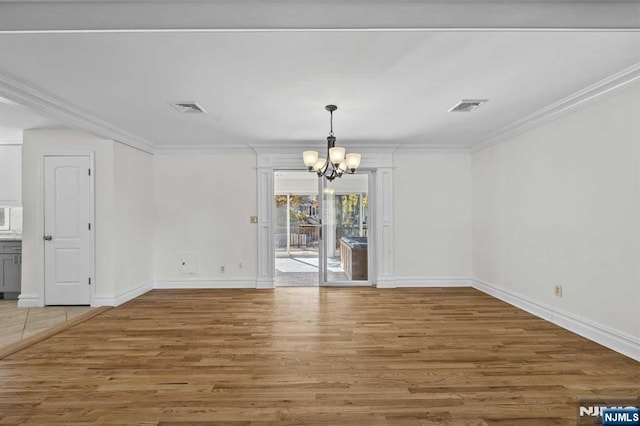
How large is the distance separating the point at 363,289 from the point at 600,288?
3.12 metres

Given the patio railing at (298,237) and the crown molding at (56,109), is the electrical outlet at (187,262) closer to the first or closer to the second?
the crown molding at (56,109)

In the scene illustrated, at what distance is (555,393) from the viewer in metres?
2.32

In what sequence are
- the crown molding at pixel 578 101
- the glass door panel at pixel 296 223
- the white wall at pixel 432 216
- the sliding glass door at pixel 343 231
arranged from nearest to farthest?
the crown molding at pixel 578 101 < the white wall at pixel 432 216 < the sliding glass door at pixel 343 231 < the glass door panel at pixel 296 223

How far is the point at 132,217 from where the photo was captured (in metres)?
5.00

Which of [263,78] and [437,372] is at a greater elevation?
[263,78]

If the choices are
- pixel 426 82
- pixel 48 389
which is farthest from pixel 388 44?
pixel 48 389

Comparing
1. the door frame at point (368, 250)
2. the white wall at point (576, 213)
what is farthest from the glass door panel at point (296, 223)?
the white wall at point (576, 213)

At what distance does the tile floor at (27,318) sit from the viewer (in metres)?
3.53

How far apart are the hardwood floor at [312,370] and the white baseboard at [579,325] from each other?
0.12m

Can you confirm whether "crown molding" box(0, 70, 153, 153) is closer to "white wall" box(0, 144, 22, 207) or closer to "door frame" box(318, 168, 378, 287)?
"white wall" box(0, 144, 22, 207)

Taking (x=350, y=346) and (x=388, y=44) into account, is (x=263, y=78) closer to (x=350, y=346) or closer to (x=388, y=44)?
(x=388, y=44)

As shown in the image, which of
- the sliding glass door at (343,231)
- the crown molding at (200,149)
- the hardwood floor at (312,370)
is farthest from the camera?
the sliding glass door at (343,231)

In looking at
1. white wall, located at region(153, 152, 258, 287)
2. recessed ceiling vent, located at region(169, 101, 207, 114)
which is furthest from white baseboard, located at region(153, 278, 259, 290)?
recessed ceiling vent, located at region(169, 101, 207, 114)

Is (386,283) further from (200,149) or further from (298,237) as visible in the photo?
(200,149)
